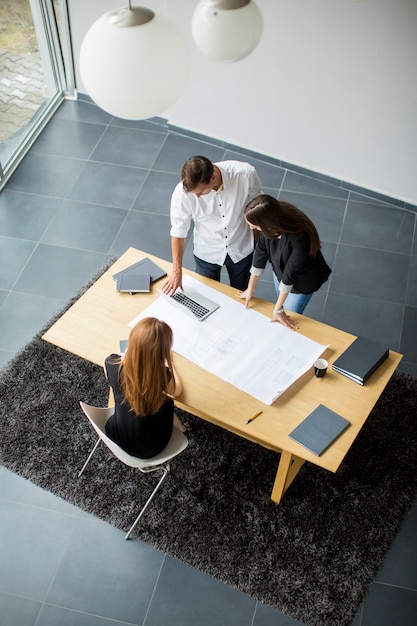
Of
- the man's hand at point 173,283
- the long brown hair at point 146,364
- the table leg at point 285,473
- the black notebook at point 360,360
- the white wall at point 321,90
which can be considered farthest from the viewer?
the white wall at point 321,90

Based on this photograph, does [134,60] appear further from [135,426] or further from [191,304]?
[191,304]

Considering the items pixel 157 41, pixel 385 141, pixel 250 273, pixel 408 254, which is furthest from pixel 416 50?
pixel 157 41

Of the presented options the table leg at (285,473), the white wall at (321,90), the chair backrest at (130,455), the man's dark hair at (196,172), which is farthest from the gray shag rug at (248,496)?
the white wall at (321,90)

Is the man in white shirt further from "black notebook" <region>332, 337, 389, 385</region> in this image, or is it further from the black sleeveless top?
"black notebook" <region>332, 337, 389, 385</region>

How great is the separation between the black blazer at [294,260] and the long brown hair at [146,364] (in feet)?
2.74

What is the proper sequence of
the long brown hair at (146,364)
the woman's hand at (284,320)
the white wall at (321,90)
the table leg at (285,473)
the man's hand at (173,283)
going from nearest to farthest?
the long brown hair at (146,364) → the table leg at (285,473) → the woman's hand at (284,320) → the man's hand at (173,283) → the white wall at (321,90)

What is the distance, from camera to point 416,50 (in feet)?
15.8

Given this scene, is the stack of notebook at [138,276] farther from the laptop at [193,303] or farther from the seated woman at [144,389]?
the seated woman at [144,389]

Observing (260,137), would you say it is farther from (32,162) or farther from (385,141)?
(32,162)

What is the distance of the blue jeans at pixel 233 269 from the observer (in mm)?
4168

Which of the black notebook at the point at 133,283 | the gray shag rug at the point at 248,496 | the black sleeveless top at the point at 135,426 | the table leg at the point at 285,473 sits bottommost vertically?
the gray shag rug at the point at 248,496

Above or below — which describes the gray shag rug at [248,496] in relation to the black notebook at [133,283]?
below

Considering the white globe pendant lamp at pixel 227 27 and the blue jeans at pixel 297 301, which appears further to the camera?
the blue jeans at pixel 297 301

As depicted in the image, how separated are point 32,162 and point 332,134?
2.50m
